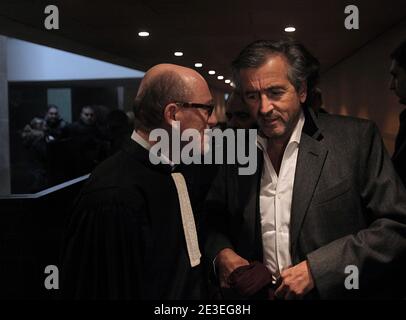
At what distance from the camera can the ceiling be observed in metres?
1.53

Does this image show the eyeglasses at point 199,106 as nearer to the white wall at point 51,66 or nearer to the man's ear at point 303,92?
the man's ear at point 303,92

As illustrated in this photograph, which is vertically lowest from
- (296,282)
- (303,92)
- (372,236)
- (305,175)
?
(296,282)

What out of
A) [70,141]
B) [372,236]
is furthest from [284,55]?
[70,141]

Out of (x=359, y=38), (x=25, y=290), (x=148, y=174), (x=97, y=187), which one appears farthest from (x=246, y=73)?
(x=25, y=290)

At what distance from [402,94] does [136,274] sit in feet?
3.39

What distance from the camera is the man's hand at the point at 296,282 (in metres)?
0.98

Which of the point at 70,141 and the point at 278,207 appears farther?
the point at 70,141

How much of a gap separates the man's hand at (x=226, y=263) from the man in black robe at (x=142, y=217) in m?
0.06

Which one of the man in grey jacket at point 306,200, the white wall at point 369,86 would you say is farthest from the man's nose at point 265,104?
the white wall at point 369,86

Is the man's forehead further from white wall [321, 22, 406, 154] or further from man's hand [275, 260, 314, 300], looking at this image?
white wall [321, 22, 406, 154]

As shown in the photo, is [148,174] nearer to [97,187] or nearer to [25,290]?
[97,187]

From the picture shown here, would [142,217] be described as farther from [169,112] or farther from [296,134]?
[296,134]

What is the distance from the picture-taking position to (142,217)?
2.94ft

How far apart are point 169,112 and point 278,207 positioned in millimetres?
359
